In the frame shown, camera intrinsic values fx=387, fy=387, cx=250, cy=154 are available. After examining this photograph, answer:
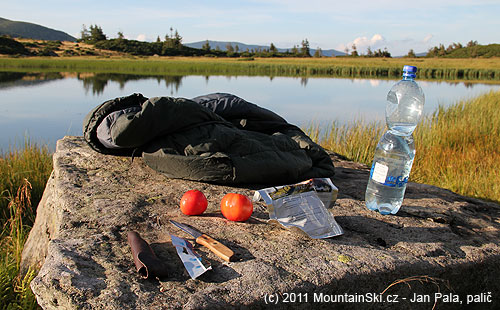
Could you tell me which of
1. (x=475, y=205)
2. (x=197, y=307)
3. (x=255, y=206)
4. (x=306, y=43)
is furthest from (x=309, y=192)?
(x=306, y=43)

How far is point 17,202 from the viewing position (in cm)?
362

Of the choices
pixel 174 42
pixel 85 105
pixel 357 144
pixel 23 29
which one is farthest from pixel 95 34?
pixel 23 29

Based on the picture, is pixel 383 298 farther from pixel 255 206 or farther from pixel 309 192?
pixel 255 206

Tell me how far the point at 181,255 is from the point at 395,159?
5.07 feet

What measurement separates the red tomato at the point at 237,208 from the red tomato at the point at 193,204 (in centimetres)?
14

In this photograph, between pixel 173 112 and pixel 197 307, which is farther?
pixel 173 112

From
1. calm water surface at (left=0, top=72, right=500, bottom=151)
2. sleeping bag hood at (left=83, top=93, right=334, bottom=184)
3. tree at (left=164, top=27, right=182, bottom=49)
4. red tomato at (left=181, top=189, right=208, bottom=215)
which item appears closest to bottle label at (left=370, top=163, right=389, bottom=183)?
sleeping bag hood at (left=83, top=93, right=334, bottom=184)

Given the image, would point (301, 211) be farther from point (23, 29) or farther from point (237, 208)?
point (23, 29)

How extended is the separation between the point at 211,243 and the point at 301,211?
1.86 ft

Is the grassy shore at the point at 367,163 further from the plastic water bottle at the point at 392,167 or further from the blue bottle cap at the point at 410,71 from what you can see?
the blue bottle cap at the point at 410,71

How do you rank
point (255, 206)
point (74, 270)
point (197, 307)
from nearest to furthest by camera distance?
point (197, 307), point (74, 270), point (255, 206)

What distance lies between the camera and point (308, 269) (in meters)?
1.77

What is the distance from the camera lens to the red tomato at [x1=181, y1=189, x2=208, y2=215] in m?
2.27

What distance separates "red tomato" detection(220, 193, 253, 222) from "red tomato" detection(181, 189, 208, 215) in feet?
0.46
